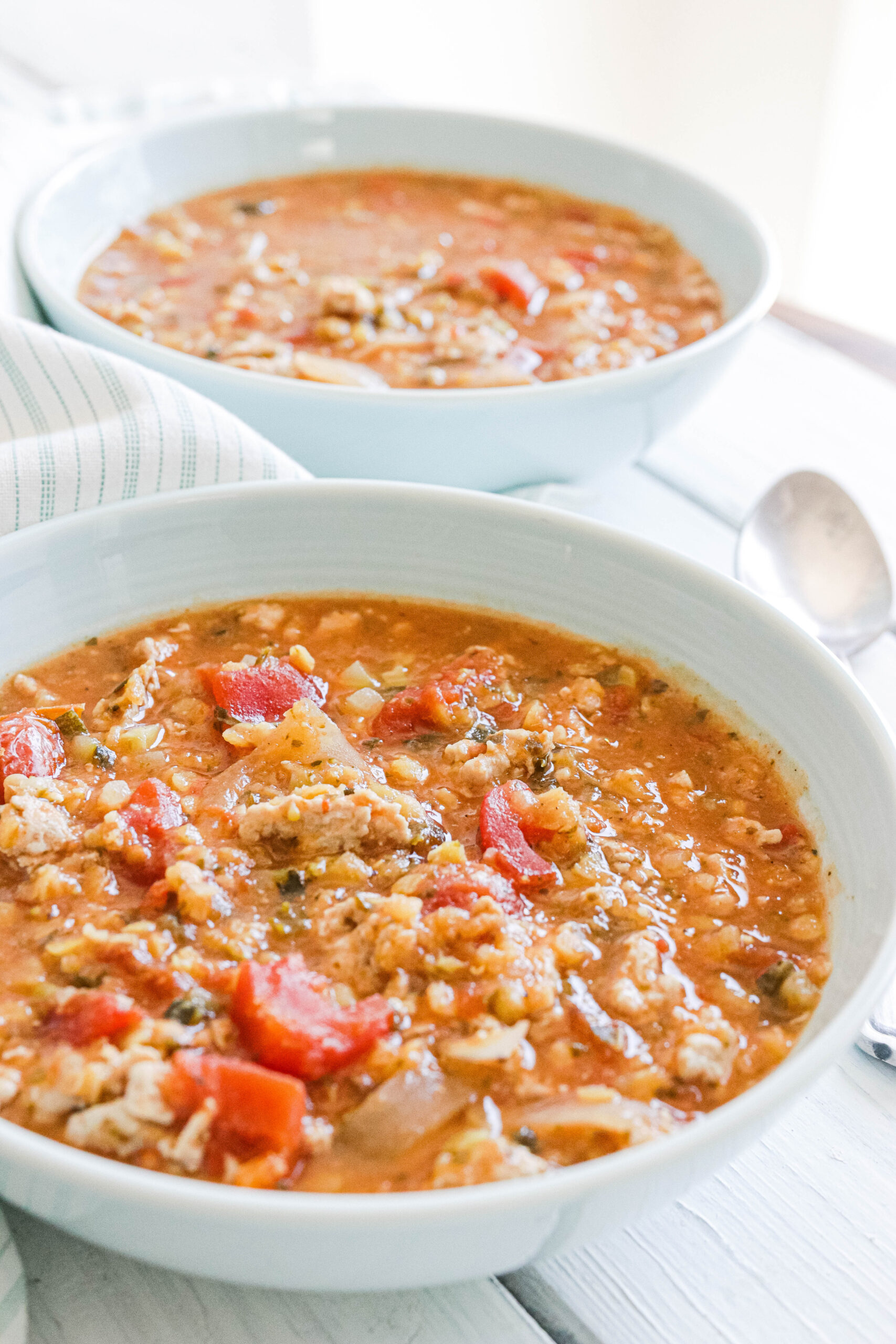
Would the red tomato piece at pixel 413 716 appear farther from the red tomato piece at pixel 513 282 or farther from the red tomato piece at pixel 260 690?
the red tomato piece at pixel 513 282

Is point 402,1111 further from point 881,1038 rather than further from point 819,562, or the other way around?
point 819,562

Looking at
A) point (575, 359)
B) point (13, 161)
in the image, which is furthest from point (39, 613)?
point (13, 161)

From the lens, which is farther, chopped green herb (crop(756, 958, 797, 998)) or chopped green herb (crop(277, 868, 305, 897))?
chopped green herb (crop(277, 868, 305, 897))

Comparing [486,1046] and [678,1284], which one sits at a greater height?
[486,1046]

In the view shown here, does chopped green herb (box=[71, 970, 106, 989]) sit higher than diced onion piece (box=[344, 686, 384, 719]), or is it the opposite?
chopped green herb (box=[71, 970, 106, 989])

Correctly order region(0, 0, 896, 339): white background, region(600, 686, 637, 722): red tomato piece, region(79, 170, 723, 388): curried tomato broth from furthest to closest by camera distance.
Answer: region(0, 0, 896, 339): white background < region(79, 170, 723, 388): curried tomato broth < region(600, 686, 637, 722): red tomato piece

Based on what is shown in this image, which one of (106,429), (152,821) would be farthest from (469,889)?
(106,429)

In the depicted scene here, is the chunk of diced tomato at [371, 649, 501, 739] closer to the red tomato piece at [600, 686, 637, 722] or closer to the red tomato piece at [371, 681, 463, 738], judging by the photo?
the red tomato piece at [371, 681, 463, 738]

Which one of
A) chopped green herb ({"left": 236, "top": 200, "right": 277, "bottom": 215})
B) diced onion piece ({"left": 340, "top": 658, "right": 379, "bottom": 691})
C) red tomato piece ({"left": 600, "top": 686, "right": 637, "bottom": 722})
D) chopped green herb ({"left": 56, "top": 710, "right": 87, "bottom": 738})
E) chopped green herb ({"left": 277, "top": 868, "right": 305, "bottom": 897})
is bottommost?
chopped green herb ({"left": 236, "top": 200, "right": 277, "bottom": 215})

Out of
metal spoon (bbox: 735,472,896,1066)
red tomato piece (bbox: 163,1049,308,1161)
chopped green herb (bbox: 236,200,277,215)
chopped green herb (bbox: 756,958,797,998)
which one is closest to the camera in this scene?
red tomato piece (bbox: 163,1049,308,1161)

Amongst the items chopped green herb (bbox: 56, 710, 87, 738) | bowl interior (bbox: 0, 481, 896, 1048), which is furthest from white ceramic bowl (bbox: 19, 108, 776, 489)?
chopped green herb (bbox: 56, 710, 87, 738)
